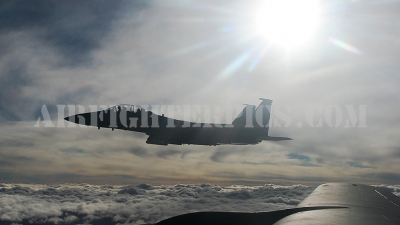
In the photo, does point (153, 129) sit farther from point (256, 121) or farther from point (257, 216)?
point (257, 216)

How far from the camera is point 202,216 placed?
21.7ft

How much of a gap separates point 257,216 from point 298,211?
201 cm

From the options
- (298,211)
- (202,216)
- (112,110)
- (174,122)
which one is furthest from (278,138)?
(202,216)

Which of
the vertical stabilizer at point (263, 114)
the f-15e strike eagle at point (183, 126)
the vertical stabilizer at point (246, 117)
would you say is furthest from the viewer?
the vertical stabilizer at point (246, 117)

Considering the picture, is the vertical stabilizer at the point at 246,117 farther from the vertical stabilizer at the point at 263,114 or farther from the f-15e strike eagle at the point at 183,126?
the vertical stabilizer at the point at 263,114

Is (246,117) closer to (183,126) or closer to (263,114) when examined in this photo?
(263,114)

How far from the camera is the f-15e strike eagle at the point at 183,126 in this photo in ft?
121

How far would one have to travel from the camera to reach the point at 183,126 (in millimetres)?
40562

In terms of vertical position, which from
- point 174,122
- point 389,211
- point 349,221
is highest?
point 174,122

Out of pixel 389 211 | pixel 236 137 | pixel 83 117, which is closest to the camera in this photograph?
pixel 389 211

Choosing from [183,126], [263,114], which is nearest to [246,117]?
[263,114]

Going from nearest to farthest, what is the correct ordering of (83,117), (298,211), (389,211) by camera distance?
(298,211)
(389,211)
(83,117)

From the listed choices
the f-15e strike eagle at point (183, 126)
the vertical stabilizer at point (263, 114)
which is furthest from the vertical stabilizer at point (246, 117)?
the vertical stabilizer at point (263, 114)

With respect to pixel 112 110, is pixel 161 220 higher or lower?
lower
